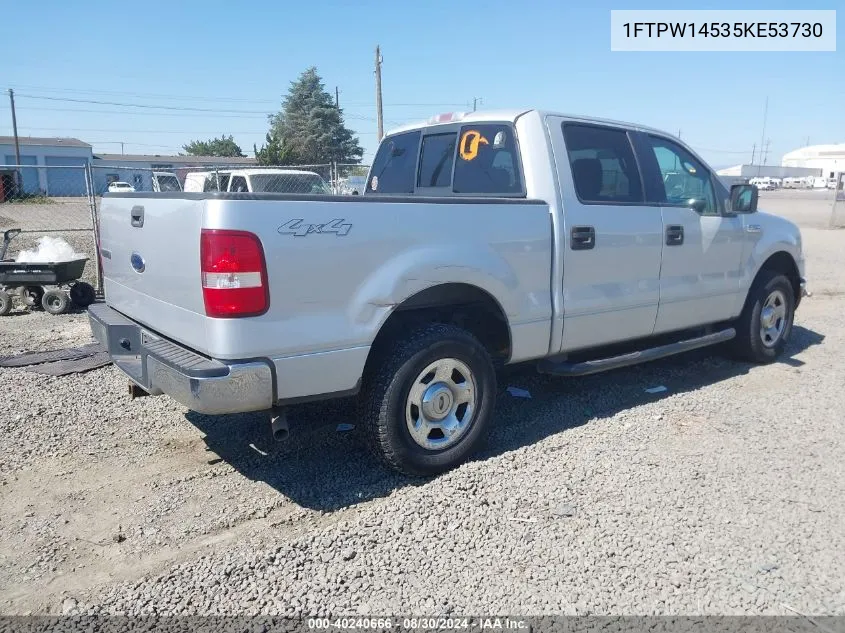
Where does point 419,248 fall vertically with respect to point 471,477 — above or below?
above

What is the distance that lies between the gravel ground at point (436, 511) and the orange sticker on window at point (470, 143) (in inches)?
74.6

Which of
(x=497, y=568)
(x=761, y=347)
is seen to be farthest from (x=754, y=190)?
(x=497, y=568)

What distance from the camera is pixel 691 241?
17.0 feet

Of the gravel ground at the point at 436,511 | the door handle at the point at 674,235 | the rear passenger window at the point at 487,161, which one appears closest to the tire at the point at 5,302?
the gravel ground at the point at 436,511

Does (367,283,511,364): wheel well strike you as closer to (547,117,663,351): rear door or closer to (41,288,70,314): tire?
(547,117,663,351): rear door

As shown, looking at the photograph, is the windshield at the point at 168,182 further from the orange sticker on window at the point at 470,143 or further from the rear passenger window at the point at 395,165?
the orange sticker on window at the point at 470,143

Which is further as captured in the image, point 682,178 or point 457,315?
point 682,178

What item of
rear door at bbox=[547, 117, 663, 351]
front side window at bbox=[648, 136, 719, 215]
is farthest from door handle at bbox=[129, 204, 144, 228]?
front side window at bbox=[648, 136, 719, 215]

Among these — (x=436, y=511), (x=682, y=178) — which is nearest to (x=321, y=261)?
(x=436, y=511)

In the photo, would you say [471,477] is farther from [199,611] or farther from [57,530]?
[57,530]

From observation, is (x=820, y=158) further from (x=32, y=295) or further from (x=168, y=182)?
(x=32, y=295)

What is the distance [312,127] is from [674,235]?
5219 centimetres

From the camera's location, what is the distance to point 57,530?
3.38 metres

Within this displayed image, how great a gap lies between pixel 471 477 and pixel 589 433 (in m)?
1.10
